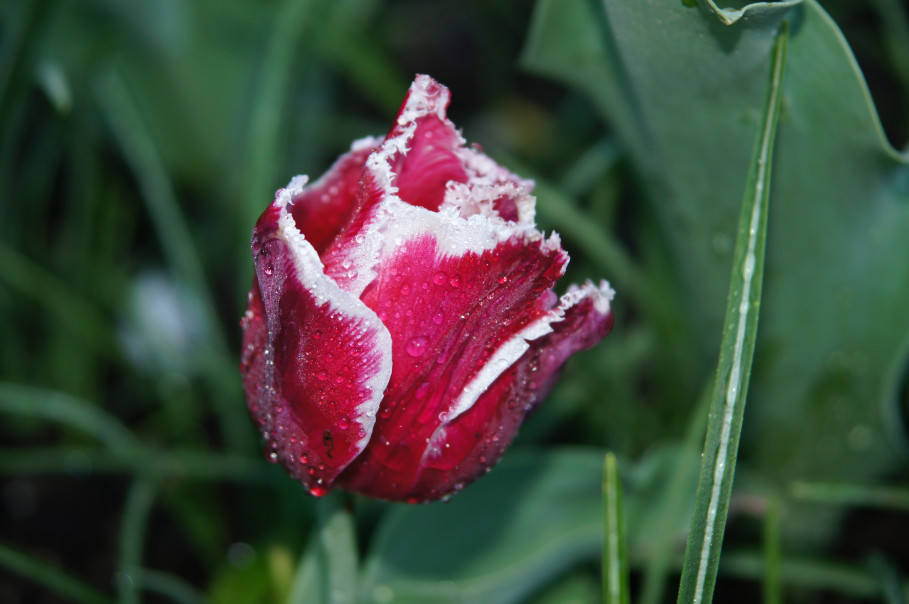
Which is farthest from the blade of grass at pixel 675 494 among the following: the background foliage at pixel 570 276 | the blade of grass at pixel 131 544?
the blade of grass at pixel 131 544

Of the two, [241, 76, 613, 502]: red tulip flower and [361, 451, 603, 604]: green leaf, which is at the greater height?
[241, 76, 613, 502]: red tulip flower

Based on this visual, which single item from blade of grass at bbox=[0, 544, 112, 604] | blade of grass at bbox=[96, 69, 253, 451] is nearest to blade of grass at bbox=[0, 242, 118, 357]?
blade of grass at bbox=[96, 69, 253, 451]

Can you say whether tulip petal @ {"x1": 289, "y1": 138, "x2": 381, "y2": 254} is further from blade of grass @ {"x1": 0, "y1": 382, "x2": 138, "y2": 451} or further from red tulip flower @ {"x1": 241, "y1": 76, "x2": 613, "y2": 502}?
blade of grass @ {"x1": 0, "y1": 382, "x2": 138, "y2": 451}

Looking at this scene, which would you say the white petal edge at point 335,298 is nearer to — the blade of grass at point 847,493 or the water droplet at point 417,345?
the water droplet at point 417,345

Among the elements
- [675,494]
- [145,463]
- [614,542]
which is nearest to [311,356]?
[614,542]

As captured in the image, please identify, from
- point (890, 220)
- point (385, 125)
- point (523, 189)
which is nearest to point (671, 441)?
point (890, 220)

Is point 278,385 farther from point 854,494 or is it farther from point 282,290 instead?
point 854,494

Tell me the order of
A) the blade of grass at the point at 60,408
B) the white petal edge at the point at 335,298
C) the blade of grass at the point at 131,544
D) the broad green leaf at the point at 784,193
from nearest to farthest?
the white petal edge at the point at 335,298, the broad green leaf at the point at 784,193, the blade of grass at the point at 131,544, the blade of grass at the point at 60,408
